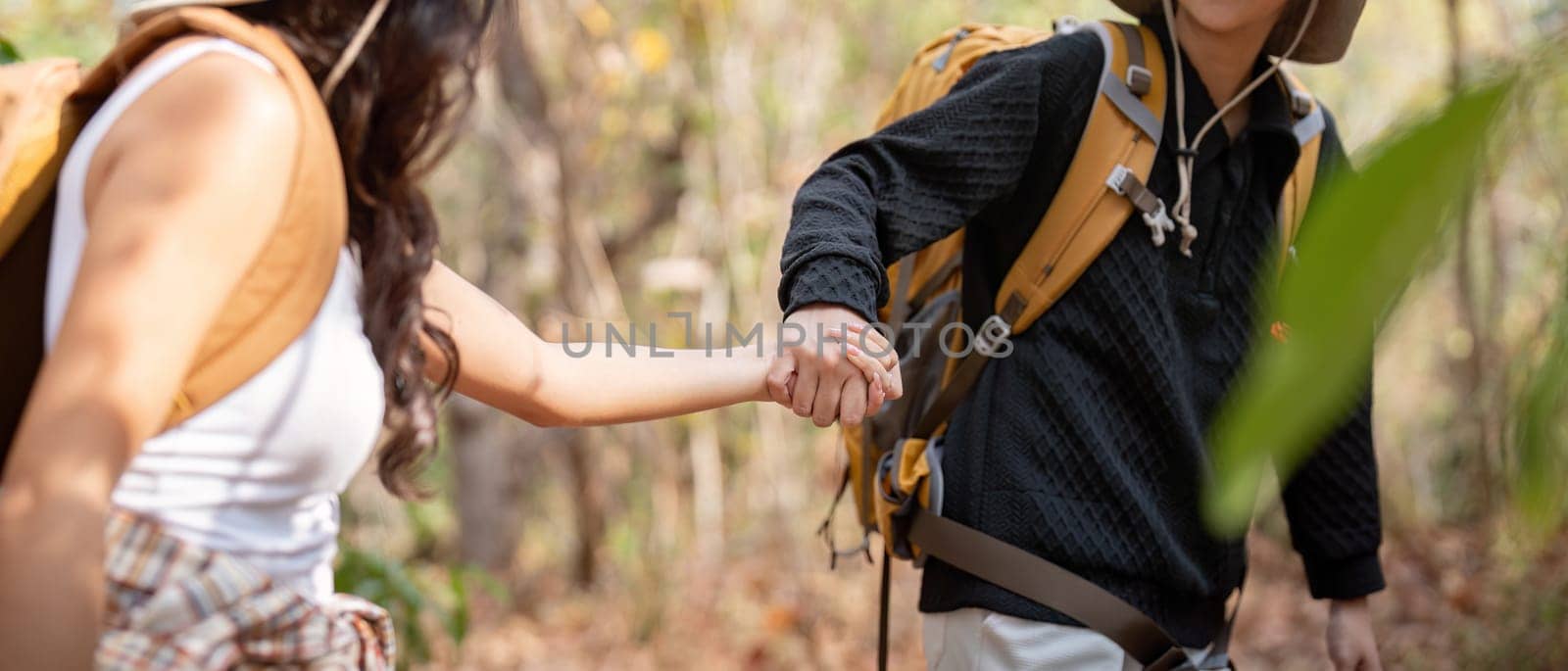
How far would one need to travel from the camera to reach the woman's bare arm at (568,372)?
1675mm

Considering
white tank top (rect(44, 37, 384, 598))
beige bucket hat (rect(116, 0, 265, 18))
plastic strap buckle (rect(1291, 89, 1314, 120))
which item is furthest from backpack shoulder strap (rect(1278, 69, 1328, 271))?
beige bucket hat (rect(116, 0, 265, 18))

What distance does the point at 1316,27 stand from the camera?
8.09 ft

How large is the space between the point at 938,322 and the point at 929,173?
0.31 m

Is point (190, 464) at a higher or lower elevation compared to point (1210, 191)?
higher

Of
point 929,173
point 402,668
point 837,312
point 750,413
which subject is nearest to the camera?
point 837,312

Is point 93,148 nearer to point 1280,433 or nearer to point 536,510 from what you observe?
point 1280,433

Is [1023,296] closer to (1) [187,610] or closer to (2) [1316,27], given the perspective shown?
(2) [1316,27]

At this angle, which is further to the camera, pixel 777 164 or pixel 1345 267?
pixel 777 164

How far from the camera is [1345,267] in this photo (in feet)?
1.62

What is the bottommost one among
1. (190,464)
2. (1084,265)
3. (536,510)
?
(536,510)

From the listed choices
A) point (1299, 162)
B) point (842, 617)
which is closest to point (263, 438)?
point (1299, 162)

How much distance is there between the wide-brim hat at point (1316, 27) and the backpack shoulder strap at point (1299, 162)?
0.06 m

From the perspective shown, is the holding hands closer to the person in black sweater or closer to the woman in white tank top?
the person in black sweater

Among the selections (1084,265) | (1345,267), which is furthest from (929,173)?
(1345,267)
